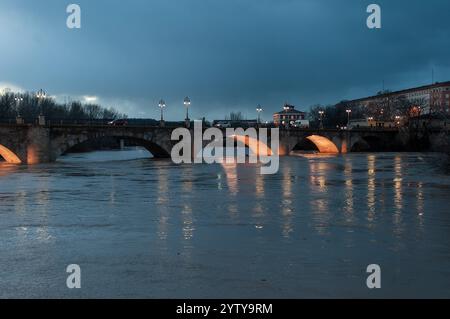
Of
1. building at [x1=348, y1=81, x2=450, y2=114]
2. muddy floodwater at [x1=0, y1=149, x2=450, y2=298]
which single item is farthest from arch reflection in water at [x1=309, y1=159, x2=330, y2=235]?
building at [x1=348, y1=81, x2=450, y2=114]

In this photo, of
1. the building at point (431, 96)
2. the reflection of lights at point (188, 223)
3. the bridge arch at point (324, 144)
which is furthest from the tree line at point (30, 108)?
the building at point (431, 96)

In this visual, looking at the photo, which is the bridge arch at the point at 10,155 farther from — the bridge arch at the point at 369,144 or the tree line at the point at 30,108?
the bridge arch at the point at 369,144

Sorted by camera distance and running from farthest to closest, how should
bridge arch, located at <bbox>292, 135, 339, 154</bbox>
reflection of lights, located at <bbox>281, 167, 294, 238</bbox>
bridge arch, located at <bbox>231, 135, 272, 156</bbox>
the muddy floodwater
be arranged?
bridge arch, located at <bbox>292, 135, 339, 154</bbox>
bridge arch, located at <bbox>231, 135, 272, 156</bbox>
reflection of lights, located at <bbox>281, 167, 294, 238</bbox>
the muddy floodwater

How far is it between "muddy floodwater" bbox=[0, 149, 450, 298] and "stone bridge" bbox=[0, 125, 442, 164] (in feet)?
95.7

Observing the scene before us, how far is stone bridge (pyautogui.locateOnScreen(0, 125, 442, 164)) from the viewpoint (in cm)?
4962

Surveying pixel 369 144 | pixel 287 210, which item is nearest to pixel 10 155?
pixel 287 210

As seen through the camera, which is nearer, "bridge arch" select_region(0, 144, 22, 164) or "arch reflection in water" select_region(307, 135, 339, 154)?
"bridge arch" select_region(0, 144, 22, 164)

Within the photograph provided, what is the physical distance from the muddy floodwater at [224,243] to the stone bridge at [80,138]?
1148 inches

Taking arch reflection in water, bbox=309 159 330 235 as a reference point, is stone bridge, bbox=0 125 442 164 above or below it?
above

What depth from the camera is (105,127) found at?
56.3 meters

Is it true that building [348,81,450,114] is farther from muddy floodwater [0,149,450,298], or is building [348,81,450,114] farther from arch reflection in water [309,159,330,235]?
muddy floodwater [0,149,450,298]

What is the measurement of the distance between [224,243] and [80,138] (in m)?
45.1

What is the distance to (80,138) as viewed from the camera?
5459 cm

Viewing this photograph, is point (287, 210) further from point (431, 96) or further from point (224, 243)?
point (431, 96)
